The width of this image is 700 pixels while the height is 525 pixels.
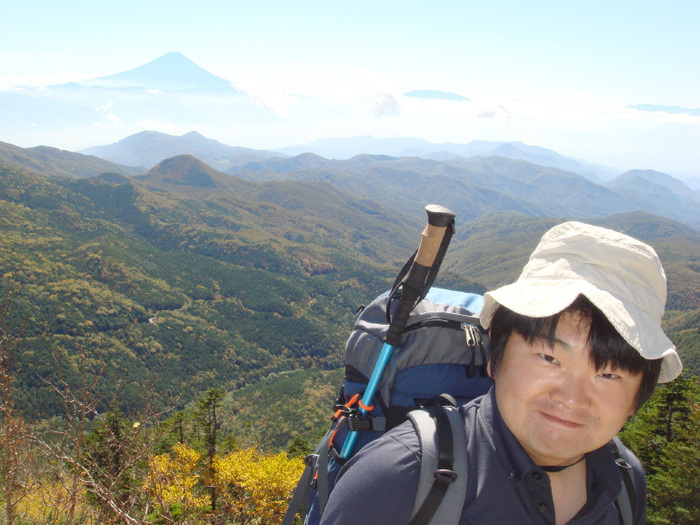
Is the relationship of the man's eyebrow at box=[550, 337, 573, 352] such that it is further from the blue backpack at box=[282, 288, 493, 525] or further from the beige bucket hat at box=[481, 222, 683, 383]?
the blue backpack at box=[282, 288, 493, 525]

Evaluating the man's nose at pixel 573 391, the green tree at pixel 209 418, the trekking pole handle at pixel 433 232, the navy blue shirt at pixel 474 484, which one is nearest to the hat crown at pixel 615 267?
the man's nose at pixel 573 391

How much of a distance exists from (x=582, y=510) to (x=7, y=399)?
5.35m

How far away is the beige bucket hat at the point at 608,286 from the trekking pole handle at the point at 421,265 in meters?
0.48

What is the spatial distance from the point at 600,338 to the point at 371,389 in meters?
1.17

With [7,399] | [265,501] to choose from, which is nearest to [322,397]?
[265,501]

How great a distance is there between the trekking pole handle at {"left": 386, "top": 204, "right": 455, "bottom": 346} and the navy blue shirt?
63 cm

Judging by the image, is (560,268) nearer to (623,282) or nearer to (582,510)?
(623,282)

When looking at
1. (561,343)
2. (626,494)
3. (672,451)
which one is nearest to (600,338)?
(561,343)

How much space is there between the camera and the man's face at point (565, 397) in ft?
5.66

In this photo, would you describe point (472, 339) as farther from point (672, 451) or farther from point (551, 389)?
point (672, 451)

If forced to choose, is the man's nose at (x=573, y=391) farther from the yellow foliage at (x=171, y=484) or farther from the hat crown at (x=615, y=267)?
the yellow foliage at (x=171, y=484)

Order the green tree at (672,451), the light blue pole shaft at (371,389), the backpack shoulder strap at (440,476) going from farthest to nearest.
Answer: the green tree at (672,451) < the light blue pole shaft at (371,389) < the backpack shoulder strap at (440,476)

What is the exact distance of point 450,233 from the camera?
2.26 m

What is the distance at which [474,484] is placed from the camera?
1.69 metres
